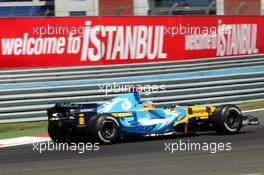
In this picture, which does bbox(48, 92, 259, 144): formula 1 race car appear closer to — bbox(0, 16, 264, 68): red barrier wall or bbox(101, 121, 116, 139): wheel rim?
bbox(101, 121, 116, 139): wheel rim

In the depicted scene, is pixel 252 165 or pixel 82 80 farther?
pixel 82 80

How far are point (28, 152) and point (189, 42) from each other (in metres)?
10.7

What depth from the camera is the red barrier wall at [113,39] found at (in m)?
18.6

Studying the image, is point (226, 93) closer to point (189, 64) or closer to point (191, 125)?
point (189, 64)

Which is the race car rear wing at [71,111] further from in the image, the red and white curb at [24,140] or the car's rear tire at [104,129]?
the red and white curb at [24,140]

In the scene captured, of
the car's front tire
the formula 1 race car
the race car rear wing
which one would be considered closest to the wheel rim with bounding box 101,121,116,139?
the formula 1 race car

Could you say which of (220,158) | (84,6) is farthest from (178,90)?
(84,6)

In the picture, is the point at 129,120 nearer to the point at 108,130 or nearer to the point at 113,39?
the point at 108,130

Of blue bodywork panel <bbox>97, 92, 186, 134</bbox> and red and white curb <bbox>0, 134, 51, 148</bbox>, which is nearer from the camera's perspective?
blue bodywork panel <bbox>97, 92, 186, 134</bbox>

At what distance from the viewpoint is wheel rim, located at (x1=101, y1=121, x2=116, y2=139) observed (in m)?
11.1

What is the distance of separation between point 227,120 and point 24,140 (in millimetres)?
4159

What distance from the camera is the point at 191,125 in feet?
39.3

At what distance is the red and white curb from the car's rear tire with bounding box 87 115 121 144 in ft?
6.56

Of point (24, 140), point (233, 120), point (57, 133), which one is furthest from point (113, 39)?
point (57, 133)
